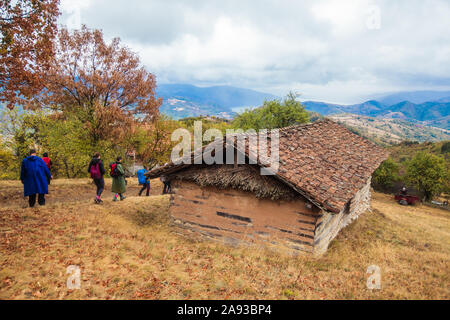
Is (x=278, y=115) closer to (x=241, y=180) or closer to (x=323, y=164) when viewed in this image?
(x=323, y=164)

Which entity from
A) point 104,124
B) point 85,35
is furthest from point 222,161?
point 85,35

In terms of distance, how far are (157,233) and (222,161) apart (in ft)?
12.3

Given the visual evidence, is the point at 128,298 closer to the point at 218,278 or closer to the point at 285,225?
the point at 218,278

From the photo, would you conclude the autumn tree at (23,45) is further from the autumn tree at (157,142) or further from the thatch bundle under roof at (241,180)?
the autumn tree at (157,142)

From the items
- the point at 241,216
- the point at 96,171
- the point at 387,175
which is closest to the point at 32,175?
the point at 96,171

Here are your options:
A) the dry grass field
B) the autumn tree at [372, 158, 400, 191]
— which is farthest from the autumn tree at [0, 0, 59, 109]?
the autumn tree at [372, 158, 400, 191]

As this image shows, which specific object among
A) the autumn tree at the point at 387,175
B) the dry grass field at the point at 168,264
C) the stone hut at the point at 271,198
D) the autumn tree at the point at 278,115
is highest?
the autumn tree at the point at 278,115

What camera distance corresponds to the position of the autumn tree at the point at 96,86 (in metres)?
16.1

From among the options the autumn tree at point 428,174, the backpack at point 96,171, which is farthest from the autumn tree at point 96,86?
the autumn tree at point 428,174

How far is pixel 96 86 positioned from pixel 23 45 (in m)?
Answer: 8.78

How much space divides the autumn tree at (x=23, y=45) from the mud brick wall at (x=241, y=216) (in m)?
6.71

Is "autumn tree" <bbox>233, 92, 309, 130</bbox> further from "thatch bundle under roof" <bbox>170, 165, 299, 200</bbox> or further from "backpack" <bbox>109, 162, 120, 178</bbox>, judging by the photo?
"thatch bundle under roof" <bbox>170, 165, 299, 200</bbox>

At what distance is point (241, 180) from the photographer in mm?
7621
